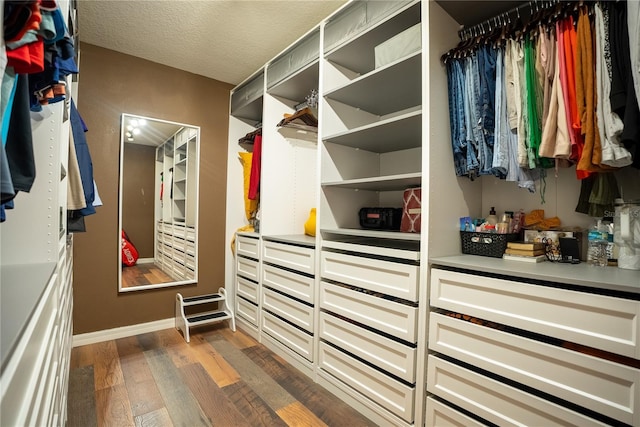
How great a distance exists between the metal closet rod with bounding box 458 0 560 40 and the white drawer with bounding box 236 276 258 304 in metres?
2.26

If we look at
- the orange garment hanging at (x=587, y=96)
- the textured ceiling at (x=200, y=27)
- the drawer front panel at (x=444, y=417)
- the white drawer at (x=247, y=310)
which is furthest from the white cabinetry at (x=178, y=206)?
the orange garment hanging at (x=587, y=96)

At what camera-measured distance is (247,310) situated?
278 centimetres

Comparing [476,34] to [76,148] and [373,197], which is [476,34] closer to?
[373,197]

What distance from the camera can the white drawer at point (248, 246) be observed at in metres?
2.66

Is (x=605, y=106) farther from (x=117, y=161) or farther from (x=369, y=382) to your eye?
(x=117, y=161)

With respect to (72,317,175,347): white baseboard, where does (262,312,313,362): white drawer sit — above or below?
above

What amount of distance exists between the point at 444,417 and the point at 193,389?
1401 mm

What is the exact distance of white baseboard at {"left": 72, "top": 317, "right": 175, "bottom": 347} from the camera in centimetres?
248

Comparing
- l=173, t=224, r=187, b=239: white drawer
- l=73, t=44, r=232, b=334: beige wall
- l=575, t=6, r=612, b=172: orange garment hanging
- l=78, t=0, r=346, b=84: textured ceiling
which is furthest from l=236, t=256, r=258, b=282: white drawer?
l=575, t=6, r=612, b=172: orange garment hanging

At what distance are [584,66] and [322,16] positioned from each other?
164 centimetres

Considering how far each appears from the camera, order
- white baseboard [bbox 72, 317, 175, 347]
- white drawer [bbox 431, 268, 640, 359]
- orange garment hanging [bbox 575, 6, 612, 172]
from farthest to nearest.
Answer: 1. white baseboard [bbox 72, 317, 175, 347]
2. orange garment hanging [bbox 575, 6, 612, 172]
3. white drawer [bbox 431, 268, 640, 359]

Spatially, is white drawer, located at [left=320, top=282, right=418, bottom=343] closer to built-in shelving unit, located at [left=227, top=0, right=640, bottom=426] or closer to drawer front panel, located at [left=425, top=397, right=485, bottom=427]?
built-in shelving unit, located at [left=227, top=0, right=640, bottom=426]

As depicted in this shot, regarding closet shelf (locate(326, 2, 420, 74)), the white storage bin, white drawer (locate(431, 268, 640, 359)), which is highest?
closet shelf (locate(326, 2, 420, 74))

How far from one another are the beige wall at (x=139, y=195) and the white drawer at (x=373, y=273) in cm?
174
